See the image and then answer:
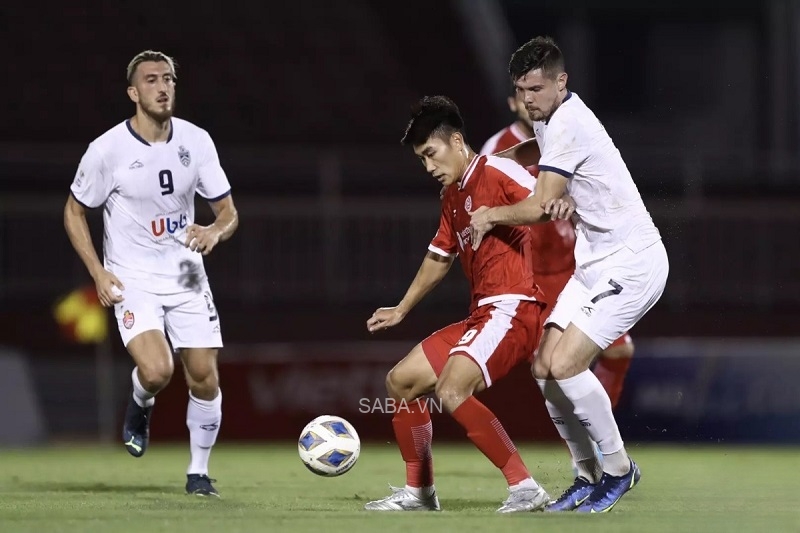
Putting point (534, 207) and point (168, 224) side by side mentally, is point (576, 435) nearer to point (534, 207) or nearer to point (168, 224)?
point (534, 207)

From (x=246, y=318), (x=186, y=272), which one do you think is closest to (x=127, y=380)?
(x=246, y=318)

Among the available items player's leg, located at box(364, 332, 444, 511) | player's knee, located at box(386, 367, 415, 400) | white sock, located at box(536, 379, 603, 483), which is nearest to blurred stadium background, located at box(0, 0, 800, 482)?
white sock, located at box(536, 379, 603, 483)

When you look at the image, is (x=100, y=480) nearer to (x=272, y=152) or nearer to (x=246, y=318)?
(x=246, y=318)

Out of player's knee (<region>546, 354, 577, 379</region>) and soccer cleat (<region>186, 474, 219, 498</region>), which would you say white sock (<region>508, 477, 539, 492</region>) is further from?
soccer cleat (<region>186, 474, 219, 498</region>)

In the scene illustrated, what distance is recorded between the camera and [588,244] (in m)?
7.16

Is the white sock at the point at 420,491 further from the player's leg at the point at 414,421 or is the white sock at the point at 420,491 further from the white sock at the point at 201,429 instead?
the white sock at the point at 201,429

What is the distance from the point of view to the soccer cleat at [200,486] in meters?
8.24

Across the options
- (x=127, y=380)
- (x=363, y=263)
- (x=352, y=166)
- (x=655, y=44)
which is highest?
(x=655, y=44)

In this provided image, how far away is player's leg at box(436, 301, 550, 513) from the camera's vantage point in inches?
275

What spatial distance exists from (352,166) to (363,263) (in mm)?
1281

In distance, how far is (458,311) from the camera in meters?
15.2

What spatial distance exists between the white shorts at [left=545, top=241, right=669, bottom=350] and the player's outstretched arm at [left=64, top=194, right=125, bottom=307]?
272cm

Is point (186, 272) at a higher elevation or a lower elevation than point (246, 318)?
higher

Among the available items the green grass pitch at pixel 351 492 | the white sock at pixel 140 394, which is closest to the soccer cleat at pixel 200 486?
the green grass pitch at pixel 351 492
